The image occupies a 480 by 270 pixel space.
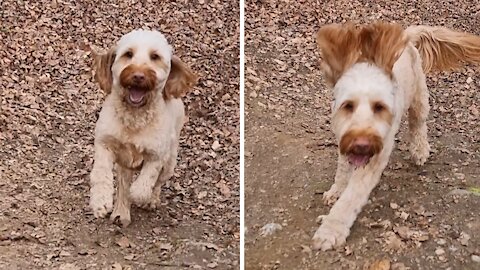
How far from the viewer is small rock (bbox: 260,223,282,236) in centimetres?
151

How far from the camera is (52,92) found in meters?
1.60

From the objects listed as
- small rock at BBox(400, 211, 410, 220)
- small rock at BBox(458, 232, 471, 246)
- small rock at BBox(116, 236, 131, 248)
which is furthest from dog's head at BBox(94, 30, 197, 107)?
small rock at BBox(458, 232, 471, 246)

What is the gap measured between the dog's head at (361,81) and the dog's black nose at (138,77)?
319mm

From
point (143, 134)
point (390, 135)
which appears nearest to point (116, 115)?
point (143, 134)

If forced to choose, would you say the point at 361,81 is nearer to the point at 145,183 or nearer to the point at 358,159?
the point at 358,159

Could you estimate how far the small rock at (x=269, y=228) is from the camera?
1.51m

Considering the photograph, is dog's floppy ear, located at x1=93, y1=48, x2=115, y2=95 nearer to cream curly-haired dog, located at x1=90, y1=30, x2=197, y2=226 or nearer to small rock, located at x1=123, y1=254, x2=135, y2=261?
cream curly-haired dog, located at x1=90, y1=30, x2=197, y2=226

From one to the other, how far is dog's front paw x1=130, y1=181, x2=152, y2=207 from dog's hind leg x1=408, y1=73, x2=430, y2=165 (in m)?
0.52

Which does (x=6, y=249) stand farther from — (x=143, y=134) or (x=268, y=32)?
(x=268, y=32)

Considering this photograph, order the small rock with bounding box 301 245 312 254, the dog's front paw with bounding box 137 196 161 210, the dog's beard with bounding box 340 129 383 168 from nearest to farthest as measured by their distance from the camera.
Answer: the dog's beard with bounding box 340 129 383 168 → the small rock with bounding box 301 245 312 254 → the dog's front paw with bounding box 137 196 161 210

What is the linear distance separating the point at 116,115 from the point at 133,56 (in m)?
0.11

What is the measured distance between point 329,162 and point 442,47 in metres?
0.32

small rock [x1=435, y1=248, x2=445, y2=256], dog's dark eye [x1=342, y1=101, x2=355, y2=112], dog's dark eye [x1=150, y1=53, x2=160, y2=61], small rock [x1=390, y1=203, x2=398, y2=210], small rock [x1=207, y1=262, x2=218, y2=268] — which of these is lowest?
small rock [x1=207, y1=262, x2=218, y2=268]

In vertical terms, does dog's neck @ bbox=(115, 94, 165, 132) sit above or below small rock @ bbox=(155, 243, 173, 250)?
above
